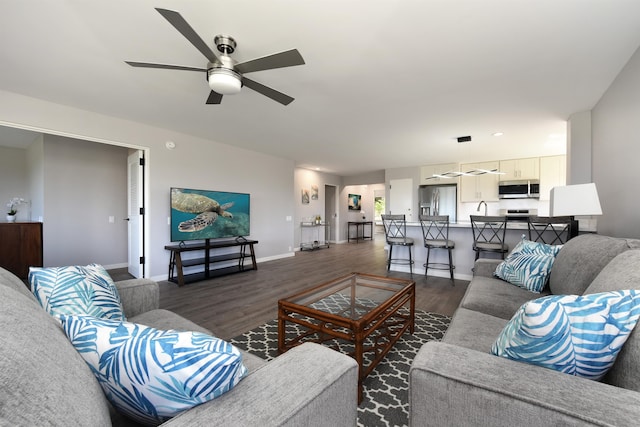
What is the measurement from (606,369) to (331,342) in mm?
1670

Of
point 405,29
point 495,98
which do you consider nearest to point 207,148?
point 405,29

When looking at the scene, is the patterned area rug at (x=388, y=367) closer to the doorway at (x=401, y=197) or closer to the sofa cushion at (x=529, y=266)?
the sofa cushion at (x=529, y=266)

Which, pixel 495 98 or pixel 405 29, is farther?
pixel 495 98

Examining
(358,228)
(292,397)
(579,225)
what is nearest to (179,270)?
(292,397)

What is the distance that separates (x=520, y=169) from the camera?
20.2 ft

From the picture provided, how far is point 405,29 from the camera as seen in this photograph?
1.91 m

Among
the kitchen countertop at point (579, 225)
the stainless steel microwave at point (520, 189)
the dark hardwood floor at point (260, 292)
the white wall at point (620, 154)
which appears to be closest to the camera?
the white wall at point (620, 154)

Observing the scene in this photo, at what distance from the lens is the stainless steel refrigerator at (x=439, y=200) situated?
678cm

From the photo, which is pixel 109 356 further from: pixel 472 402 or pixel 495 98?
pixel 495 98

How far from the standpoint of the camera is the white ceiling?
1760 millimetres

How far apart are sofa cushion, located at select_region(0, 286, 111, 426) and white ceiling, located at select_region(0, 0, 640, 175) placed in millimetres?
1905

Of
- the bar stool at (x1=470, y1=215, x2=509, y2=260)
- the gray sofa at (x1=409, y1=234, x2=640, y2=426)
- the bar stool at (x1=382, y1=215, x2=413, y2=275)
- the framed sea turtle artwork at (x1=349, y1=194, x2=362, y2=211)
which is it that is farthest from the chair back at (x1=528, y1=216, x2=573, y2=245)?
the framed sea turtle artwork at (x1=349, y1=194, x2=362, y2=211)

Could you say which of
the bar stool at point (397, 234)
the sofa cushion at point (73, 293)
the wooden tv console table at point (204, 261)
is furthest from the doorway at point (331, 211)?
the sofa cushion at point (73, 293)

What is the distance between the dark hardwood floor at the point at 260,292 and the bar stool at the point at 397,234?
234 millimetres
